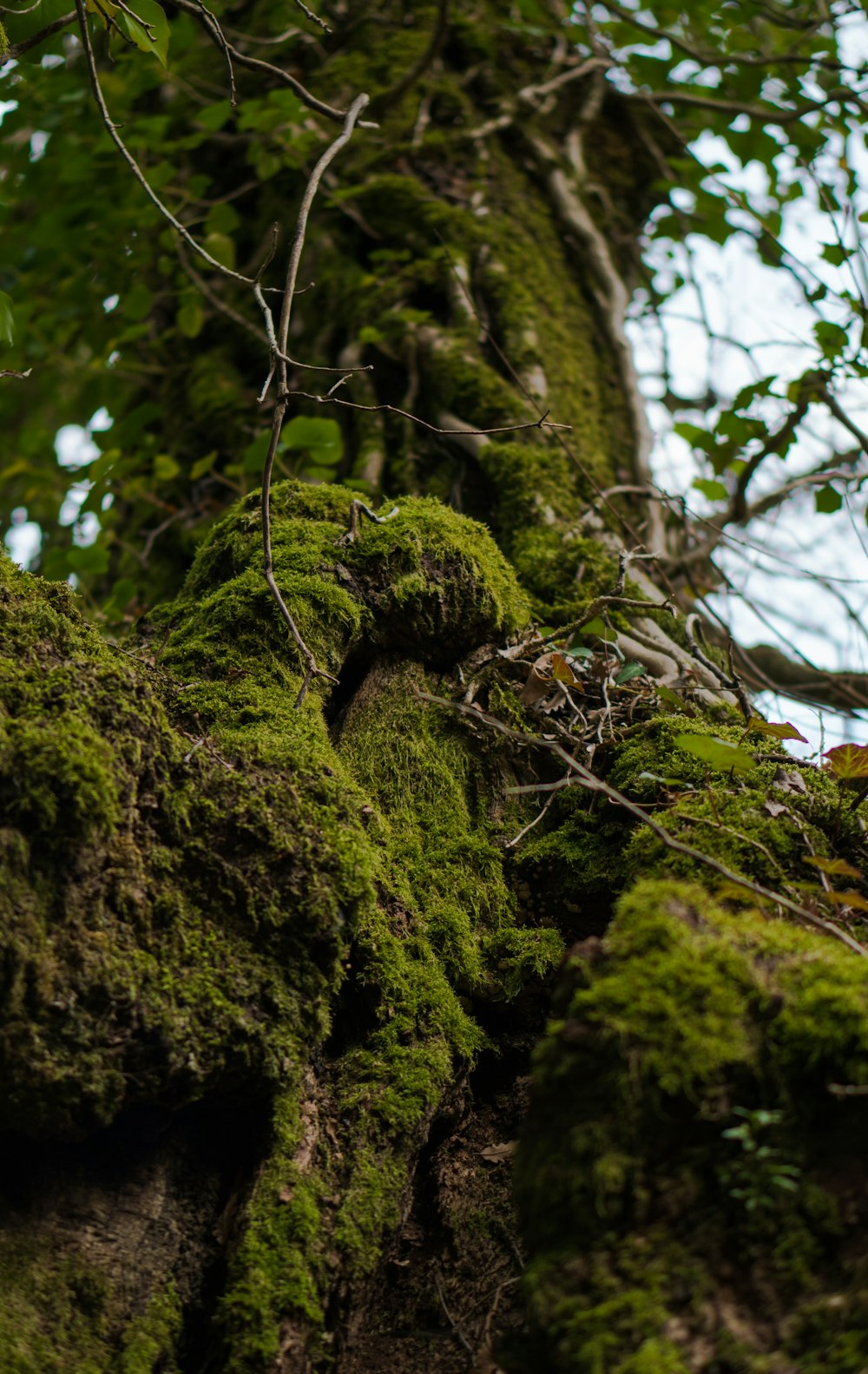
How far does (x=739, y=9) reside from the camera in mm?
5152

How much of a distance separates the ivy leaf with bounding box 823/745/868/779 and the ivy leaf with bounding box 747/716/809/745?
0.37ft

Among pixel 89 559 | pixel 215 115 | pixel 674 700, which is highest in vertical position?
pixel 215 115

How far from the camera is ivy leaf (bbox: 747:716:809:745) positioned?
229 centimetres

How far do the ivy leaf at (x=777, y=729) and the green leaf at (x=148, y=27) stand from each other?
2092 mm

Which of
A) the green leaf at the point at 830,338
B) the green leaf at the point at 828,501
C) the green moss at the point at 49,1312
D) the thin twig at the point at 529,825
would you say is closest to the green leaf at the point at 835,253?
the green leaf at the point at 830,338

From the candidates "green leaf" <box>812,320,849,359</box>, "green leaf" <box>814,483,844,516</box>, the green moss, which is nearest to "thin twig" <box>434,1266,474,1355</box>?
the green moss

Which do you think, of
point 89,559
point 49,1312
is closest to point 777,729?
point 49,1312

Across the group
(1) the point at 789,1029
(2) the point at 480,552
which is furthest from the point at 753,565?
(1) the point at 789,1029

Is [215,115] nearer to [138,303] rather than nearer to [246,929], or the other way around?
[138,303]

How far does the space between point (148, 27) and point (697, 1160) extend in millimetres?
2663

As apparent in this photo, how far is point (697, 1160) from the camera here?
1.42m

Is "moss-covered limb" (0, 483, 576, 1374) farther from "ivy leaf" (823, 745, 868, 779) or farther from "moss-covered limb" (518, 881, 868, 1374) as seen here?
"ivy leaf" (823, 745, 868, 779)

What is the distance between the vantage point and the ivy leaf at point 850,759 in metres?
2.16

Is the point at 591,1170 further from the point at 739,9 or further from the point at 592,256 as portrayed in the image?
the point at 739,9
